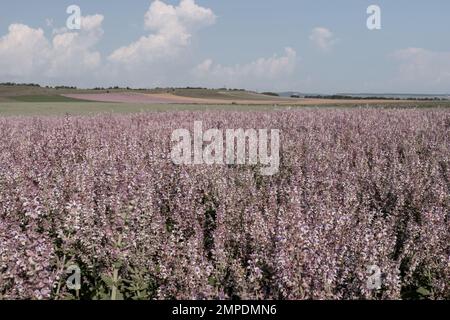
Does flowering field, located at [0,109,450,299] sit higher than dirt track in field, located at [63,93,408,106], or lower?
lower

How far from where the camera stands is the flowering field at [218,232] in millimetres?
3244

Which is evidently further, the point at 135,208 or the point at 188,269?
the point at 135,208

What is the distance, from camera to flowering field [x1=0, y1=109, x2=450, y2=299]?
3.24 m

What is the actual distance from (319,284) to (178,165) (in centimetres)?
416

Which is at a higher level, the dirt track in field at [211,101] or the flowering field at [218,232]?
the dirt track in field at [211,101]

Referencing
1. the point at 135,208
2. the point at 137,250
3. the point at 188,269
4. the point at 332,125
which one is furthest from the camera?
the point at 332,125

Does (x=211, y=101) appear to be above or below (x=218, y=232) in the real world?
above

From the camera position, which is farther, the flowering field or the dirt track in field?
the dirt track in field

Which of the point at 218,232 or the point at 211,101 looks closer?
the point at 218,232

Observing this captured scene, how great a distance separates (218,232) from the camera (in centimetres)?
407

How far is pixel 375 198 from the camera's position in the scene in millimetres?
5996

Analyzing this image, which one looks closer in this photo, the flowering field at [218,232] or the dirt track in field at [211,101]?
the flowering field at [218,232]
